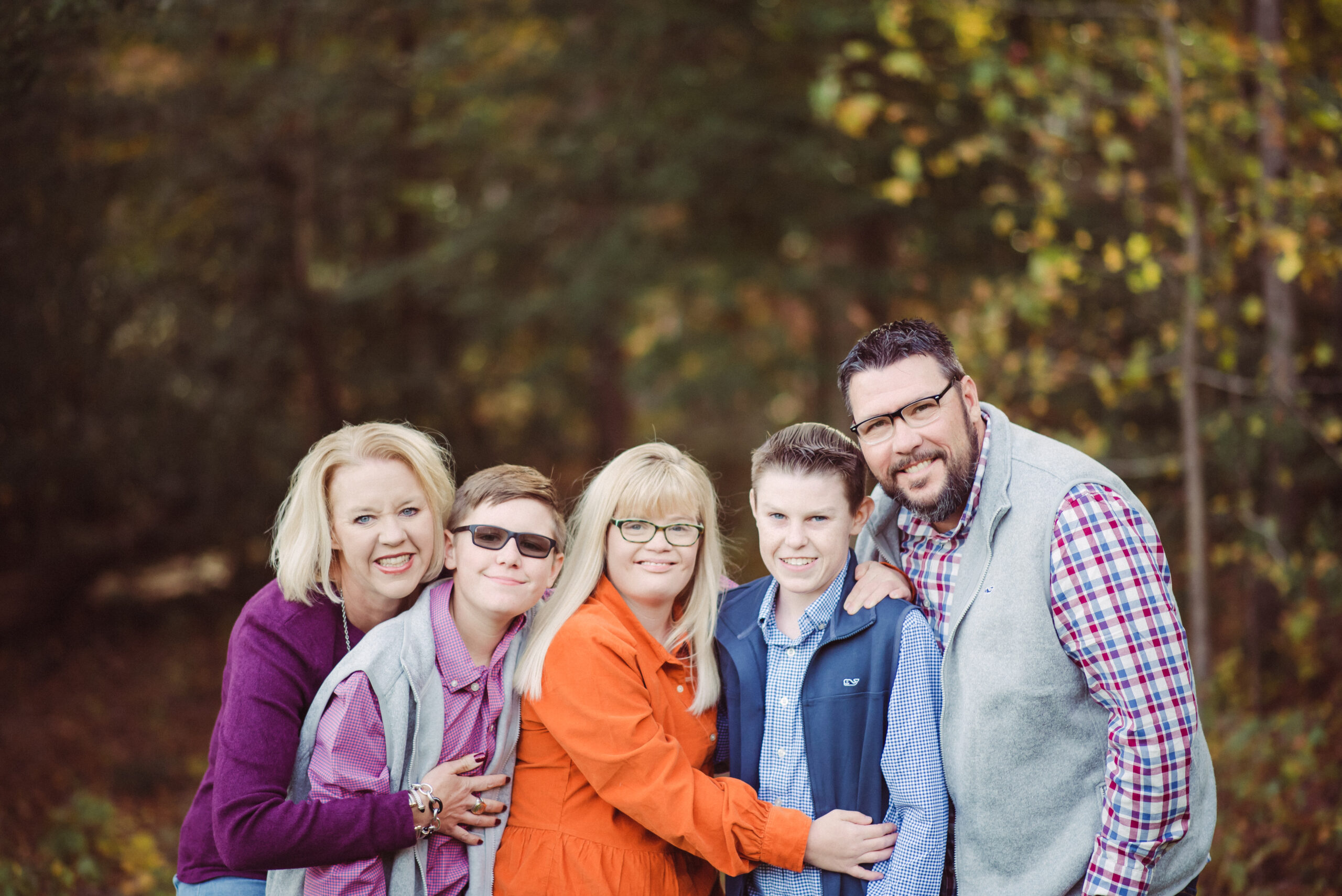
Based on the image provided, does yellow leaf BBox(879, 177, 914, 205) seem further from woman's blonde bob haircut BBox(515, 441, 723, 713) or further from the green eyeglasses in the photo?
the green eyeglasses

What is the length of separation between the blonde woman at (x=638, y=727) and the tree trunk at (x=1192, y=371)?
11.9ft

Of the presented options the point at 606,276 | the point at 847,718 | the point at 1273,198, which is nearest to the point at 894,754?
the point at 847,718

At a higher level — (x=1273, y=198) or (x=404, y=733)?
(x=1273, y=198)

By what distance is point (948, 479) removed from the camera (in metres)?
2.61

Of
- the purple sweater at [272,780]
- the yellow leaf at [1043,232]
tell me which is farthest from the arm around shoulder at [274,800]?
the yellow leaf at [1043,232]

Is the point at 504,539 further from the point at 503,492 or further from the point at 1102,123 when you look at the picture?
the point at 1102,123

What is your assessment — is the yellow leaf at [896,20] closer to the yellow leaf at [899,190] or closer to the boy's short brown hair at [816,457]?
the yellow leaf at [899,190]

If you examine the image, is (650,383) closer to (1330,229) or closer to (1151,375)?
(1151,375)

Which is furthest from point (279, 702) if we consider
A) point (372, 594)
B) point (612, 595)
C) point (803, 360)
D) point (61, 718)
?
point (803, 360)

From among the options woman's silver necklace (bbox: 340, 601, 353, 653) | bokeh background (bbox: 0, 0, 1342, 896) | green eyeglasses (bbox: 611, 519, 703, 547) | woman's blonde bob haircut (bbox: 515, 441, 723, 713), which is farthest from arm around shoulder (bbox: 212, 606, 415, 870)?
bokeh background (bbox: 0, 0, 1342, 896)

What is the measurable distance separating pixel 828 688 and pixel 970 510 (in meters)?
0.60

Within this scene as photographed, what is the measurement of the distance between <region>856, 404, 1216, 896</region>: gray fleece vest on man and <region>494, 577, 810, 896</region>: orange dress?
46cm

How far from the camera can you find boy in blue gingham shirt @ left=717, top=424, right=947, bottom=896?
2539mm

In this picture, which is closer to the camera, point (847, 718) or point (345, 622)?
point (847, 718)
